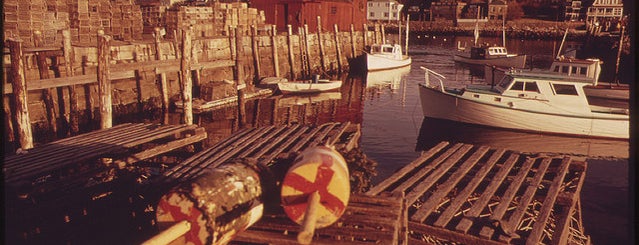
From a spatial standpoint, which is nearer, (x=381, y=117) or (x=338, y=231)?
(x=338, y=231)

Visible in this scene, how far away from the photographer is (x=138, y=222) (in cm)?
806

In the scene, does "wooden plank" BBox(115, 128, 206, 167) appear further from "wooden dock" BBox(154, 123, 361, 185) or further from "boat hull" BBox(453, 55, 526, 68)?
"boat hull" BBox(453, 55, 526, 68)

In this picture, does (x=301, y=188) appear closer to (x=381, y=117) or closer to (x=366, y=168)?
(x=366, y=168)

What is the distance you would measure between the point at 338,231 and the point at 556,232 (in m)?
4.26

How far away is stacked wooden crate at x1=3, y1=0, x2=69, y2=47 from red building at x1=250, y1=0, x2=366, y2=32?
24572 mm

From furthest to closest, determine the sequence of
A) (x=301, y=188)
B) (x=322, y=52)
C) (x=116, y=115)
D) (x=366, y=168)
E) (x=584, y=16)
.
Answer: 1. (x=584, y=16)
2. (x=322, y=52)
3. (x=116, y=115)
4. (x=366, y=168)
5. (x=301, y=188)

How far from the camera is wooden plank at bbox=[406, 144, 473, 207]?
853 centimetres

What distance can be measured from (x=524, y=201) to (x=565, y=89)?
13083 mm

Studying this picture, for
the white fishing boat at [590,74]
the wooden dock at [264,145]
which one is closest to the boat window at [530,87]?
the white fishing boat at [590,74]

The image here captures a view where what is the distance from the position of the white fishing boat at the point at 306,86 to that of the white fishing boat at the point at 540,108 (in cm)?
989

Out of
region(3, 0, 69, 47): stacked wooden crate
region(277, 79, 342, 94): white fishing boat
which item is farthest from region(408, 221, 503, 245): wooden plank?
region(277, 79, 342, 94): white fishing boat

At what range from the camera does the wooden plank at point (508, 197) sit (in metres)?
7.13

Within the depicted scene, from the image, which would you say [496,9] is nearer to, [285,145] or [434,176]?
[434,176]

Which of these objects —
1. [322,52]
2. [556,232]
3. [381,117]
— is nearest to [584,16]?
[322,52]
